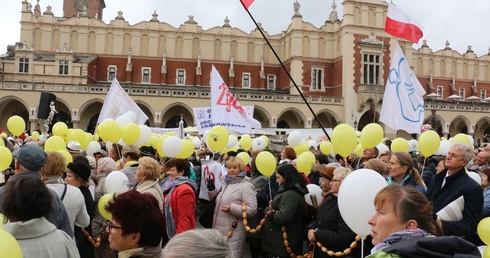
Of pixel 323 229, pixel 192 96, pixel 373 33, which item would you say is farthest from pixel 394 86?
pixel 373 33

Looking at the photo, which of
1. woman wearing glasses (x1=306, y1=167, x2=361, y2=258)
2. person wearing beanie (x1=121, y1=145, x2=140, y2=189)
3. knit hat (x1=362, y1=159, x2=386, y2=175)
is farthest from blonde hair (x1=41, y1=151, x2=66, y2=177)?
knit hat (x1=362, y1=159, x2=386, y2=175)

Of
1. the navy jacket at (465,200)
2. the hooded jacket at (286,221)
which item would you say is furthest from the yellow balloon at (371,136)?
the navy jacket at (465,200)

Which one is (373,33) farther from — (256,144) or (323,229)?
(323,229)

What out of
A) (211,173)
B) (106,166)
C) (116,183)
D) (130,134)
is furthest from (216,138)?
(116,183)

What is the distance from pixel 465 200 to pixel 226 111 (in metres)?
7.88

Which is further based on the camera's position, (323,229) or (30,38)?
(30,38)

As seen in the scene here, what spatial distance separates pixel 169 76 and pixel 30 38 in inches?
462

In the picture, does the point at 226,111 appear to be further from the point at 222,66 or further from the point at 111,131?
the point at 222,66

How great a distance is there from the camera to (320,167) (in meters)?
5.91

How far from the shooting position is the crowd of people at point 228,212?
2.24 meters

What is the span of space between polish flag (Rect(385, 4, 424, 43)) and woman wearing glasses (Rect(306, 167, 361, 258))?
666 cm

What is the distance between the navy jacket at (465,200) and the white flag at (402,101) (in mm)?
3818

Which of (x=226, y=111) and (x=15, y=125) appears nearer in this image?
(x=15, y=125)

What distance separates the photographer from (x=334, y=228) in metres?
4.26
